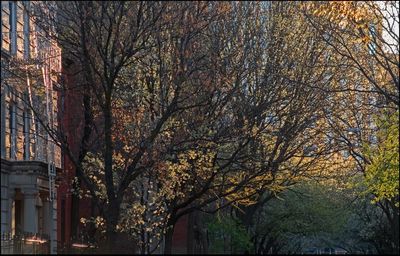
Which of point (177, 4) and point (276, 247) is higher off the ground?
point (177, 4)

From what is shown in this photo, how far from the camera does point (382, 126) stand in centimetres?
2981

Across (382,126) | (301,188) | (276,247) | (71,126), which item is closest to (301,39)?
(382,126)

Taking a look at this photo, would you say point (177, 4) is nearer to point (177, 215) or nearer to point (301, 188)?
point (177, 215)

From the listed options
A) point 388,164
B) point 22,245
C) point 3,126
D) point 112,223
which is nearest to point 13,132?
point 3,126

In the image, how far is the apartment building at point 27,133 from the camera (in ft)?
83.5

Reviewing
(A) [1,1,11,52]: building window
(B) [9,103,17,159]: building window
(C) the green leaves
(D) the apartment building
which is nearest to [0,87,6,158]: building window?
(D) the apartment building

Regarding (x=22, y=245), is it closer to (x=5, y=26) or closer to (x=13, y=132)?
(x=13, y=132)

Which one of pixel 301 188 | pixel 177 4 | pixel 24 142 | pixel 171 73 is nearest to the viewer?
pixel 177 4

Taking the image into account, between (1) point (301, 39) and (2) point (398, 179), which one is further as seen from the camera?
(1) point (301, 39)

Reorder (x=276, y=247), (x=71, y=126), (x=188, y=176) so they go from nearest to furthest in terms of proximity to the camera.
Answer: (x=188, y=176), (x=71, y=126), (x=276, y=247)

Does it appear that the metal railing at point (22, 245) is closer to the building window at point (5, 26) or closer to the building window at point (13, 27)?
the building window at point (5, 26)

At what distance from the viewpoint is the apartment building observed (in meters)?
25.5

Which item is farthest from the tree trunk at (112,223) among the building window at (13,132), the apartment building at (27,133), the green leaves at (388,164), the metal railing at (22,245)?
the green leaves at (388,164)

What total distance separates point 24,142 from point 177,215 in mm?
6483
